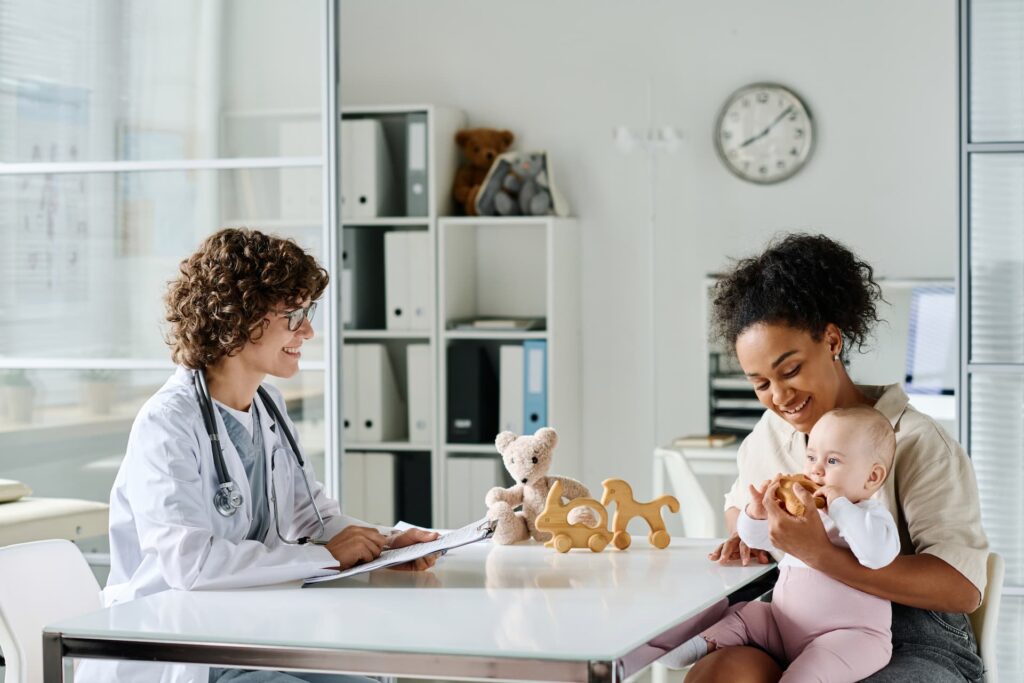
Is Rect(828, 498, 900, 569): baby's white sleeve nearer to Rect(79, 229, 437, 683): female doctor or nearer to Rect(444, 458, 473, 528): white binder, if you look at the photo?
Rect(79, 229, 437, 683): female doctor

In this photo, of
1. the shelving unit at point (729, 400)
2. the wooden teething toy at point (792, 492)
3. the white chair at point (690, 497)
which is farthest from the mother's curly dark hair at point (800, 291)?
the shelving unit at point (729, 400)

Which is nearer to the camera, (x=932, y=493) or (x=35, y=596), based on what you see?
(x=932, y=493)

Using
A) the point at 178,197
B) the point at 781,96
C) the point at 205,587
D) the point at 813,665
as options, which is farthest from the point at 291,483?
the point at 781,96

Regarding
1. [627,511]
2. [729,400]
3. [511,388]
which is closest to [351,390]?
[511,388]

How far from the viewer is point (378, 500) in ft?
15.4

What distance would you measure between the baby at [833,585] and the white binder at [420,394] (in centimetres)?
293

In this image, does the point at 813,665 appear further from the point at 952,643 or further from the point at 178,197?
the point at 178,197

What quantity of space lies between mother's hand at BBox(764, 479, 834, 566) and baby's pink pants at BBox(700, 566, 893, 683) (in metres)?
0.07

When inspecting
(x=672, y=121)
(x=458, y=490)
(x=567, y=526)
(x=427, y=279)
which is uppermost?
(x=672, y=121)

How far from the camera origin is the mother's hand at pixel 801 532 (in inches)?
64.6

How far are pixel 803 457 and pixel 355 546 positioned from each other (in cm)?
71

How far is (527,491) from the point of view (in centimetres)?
202

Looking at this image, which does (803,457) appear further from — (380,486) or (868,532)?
(380,486)

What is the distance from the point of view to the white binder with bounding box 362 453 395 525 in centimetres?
467
